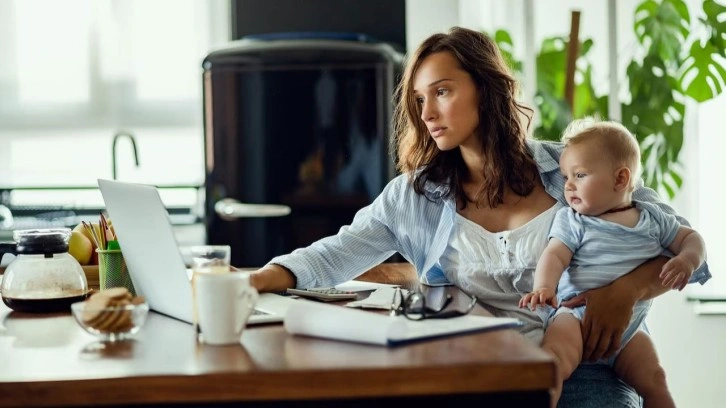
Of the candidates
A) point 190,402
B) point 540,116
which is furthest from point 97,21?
point 190,402

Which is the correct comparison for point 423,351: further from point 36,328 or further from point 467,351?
point 36,328

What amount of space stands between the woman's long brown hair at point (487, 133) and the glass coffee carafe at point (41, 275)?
76 centimetres

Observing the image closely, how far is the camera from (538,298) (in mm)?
1673

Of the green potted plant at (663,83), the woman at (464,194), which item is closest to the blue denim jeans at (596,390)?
the woman at (464,194)

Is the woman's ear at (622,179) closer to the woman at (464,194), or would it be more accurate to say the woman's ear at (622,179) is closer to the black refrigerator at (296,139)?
the woman at (464,194)

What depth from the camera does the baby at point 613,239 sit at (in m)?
1.86

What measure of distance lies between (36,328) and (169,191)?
274 centimetres

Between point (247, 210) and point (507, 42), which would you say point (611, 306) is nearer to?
point (247, 210)

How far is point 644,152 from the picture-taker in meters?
3.63

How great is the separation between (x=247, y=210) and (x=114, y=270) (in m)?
1.62

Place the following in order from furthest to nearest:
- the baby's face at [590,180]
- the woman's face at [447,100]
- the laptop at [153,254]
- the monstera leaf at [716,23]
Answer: the monstera leaf at [716,23] → the woman's face at [447,100] → the baby's face at [590,180] → the laptop at [153,254]

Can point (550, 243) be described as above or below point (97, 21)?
below

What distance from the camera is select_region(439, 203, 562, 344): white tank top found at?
77.4 inches

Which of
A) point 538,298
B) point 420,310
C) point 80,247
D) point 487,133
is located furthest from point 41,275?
point 487,133
